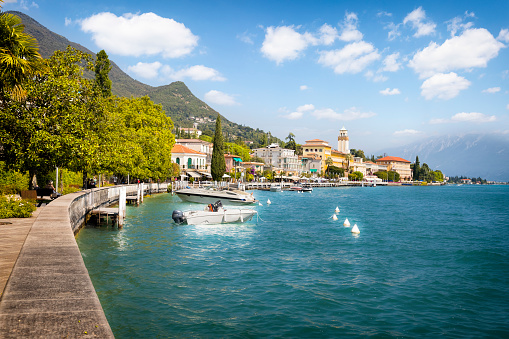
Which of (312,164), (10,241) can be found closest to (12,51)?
(10,241)

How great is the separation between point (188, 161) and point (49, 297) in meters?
94.9

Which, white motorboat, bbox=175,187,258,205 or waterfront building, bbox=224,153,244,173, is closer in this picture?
white motorboat, bbox=175,187,258,205

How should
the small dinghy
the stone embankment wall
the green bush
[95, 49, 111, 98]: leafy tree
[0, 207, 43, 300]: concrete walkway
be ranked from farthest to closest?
[95, 49, 111, 98]: leafy tree, the small dinghy, the green bush, [0, 207, 43, 300]: concrete walkway, the stone embankment wall

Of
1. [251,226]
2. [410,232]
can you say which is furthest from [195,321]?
[410,232]

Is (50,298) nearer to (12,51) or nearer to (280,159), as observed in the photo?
(12,51)

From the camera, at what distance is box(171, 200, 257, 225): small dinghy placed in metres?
27.5

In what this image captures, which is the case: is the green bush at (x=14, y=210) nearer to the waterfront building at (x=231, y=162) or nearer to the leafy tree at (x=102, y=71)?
the leafy tree at (x=102, y=71)

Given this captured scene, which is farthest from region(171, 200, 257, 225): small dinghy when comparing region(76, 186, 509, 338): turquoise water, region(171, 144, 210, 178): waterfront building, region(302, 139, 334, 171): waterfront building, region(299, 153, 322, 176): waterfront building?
region(302, 139, 334, 171): waterfront building

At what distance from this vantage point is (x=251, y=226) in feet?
97.8

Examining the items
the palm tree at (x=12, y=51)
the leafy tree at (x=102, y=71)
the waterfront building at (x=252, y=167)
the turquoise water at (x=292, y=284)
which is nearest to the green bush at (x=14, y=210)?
the turquoise water at (x=292, y=284)

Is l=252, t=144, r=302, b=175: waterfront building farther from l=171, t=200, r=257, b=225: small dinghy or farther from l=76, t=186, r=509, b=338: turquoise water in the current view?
l=76, t=186, r=509, b=338: turquoise water

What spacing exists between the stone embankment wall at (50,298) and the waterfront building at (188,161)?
8968 cm

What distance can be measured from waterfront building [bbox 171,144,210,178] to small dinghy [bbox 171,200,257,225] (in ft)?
221

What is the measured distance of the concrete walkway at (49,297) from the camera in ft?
14.3
